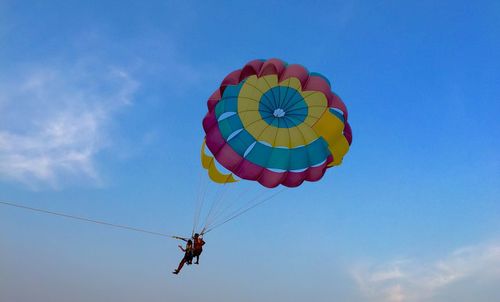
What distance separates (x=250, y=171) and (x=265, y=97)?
2.97m

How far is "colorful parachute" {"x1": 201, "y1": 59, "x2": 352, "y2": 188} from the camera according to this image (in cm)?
1684

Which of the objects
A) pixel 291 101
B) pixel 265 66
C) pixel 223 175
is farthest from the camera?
pixel 223 175

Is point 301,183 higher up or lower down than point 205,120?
lower down

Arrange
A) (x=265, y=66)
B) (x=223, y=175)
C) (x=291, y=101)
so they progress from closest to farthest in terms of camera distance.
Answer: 1. (x=265, y=66)
2. (x=291, y=101)
3. (x=223, y=175)

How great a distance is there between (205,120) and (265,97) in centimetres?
252

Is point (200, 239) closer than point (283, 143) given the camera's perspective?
Yes

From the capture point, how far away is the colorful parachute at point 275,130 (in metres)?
16.8

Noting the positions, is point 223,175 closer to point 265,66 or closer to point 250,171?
point 250,171

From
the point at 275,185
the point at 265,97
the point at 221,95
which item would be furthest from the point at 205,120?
the point at 275,185

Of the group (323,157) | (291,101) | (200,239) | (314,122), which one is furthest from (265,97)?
(200,239)

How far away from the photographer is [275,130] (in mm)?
17734

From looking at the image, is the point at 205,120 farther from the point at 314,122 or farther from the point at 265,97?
the point at 314,122

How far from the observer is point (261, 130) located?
1769 centimetres

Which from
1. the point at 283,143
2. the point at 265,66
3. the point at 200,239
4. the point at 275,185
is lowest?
the point at 200,239
